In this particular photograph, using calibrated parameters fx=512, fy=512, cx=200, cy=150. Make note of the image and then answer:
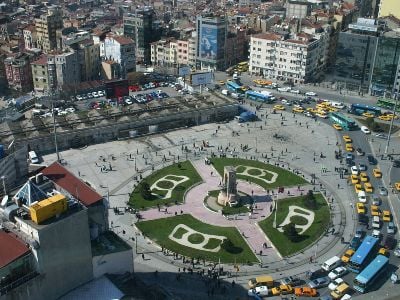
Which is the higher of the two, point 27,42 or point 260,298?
point 27,42

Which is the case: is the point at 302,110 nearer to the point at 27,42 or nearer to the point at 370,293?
the point at 370,293

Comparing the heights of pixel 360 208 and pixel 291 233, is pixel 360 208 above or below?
above

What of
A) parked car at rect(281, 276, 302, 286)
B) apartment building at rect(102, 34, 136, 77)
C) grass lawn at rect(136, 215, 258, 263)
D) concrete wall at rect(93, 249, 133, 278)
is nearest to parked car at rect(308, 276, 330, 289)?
parked car at rect(281, 276, 302, 286)

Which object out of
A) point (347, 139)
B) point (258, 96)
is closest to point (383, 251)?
point (347, 139)

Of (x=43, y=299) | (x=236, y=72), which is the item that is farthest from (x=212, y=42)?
(x=43, y=299)

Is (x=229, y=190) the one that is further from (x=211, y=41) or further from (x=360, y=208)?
(x=211, y=41)

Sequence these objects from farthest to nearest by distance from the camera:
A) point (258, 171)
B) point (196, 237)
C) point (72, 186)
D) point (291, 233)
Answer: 1. point (258, 171)
2. point (196, 237)
3. point (291, 233)
4. point (72, 186)

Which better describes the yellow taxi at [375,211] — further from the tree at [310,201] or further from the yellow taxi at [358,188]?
the tree at [310,201]
